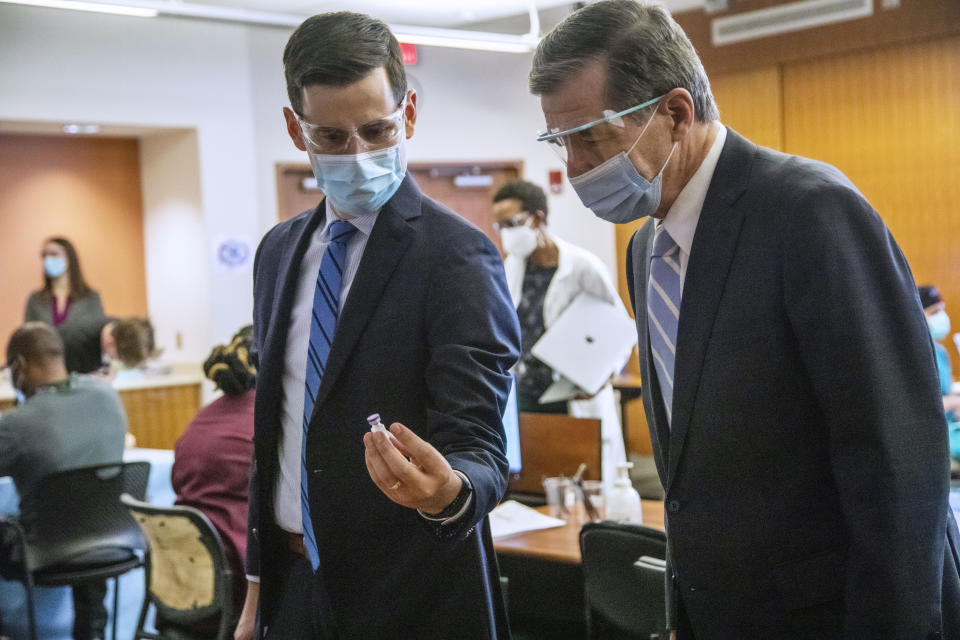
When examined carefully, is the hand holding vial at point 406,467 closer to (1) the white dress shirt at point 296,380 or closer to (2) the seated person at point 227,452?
(1) the white dress shirt at point 296,380

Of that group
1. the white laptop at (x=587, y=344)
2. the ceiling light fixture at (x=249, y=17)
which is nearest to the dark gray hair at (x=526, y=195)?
the white laptop at (x=587, y=344)

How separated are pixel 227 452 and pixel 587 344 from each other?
6.15 feet

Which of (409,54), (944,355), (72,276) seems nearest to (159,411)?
(72,276)

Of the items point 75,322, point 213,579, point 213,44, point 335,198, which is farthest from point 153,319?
point 335,198

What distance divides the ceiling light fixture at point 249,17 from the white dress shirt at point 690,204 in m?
3.17

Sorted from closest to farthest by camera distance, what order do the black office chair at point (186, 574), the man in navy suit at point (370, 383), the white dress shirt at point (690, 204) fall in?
the white dress shirt at point (690, 204)
the man in navy suit at point (370, 383)
the black office chair at point (186, 574)

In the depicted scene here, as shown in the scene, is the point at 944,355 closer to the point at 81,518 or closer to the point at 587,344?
the point at 587,344

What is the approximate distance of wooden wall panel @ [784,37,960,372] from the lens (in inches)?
261

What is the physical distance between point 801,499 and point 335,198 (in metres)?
0.88

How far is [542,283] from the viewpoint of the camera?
4852 mm

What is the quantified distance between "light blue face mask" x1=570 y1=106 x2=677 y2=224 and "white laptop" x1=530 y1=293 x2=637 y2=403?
300cm

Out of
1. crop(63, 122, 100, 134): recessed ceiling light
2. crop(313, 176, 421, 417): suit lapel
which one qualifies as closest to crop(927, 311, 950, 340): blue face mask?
crop(313, 176, 421, 417): suit lapel

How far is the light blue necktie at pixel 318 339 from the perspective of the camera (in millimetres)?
1557

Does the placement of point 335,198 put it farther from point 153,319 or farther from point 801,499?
point 153,319
